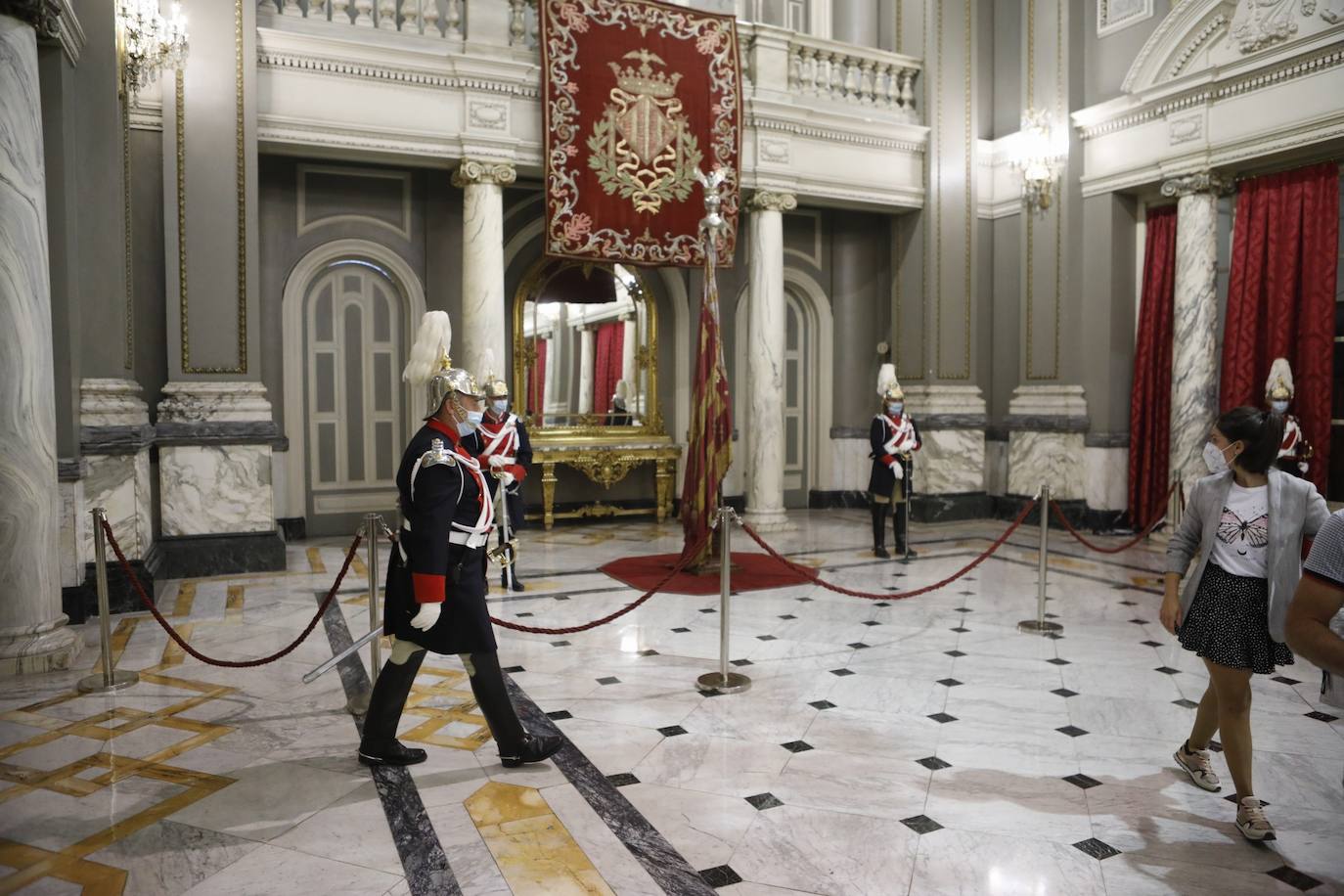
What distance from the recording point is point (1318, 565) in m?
2.07

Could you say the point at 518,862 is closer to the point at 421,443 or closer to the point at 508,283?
the point at 421,443

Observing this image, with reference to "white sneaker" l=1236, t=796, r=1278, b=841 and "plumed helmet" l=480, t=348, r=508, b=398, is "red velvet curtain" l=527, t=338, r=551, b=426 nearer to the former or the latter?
"plumed helmet" l=480, t=348, r=508, b=398

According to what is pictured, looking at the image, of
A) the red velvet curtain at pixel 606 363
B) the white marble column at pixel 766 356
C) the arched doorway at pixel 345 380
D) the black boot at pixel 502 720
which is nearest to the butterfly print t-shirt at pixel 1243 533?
the black boot at pixel 502 720

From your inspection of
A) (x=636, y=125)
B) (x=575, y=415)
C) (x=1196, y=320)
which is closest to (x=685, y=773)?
(x=636, y=125)

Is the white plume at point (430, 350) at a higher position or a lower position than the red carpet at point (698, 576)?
higher

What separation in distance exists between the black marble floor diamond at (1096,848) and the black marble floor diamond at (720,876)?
3.94 feet

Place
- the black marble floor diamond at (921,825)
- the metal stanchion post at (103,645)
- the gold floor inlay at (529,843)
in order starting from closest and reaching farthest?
the gold floor inlay at (529,843) < the black marble floor diamond at (921,825) < the metal stanchion post at (103,645)

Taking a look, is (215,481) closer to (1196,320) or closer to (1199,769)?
(1199,769)

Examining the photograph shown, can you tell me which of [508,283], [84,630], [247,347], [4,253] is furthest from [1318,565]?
[508,283]

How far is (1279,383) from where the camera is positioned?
26.1 feet

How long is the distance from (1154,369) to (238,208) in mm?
9135

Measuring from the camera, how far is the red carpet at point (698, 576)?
7.45 m

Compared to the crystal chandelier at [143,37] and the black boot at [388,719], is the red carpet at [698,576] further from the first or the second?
the crystal chandelier at [143,37]

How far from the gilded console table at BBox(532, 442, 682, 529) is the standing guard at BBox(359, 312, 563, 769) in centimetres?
662
